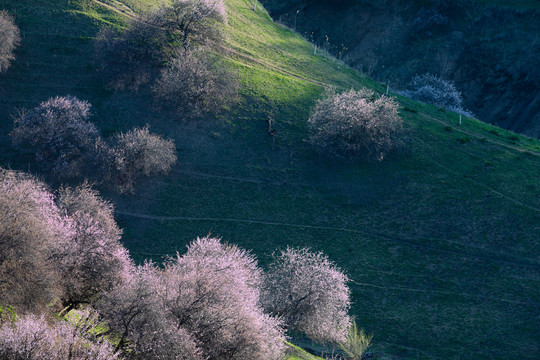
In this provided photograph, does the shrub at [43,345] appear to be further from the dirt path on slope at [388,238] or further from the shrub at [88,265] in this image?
the dirt path on slope at [388,238]

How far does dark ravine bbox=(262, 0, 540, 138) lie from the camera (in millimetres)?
93562

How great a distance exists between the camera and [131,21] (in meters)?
74.2

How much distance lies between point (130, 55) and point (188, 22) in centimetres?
1041

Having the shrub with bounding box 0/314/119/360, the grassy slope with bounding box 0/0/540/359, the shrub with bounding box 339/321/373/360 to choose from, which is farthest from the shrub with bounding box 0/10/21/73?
the shrub with bounding box 339/321/373/360

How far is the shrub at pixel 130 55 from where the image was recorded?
67.8 m

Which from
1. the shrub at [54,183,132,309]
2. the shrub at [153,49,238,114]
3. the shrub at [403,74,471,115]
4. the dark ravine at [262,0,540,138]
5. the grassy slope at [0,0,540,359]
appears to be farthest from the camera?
the dark ravine at [262,0,540,138]

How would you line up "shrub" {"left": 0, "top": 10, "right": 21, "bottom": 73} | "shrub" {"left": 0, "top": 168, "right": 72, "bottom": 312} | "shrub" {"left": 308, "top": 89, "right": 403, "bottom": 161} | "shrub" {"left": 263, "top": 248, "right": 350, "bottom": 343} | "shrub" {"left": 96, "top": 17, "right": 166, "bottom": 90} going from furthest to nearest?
"shrub" {"left": 96, "top": 17, "right": 166, "bottom": 90}
"shrub" {"left": 0, "top": 10, "right": 21, "bottom": 73}
"shrub" {"left": 308, "top": 89, "right": 403, "bottom": 161}
"shrub" {"left": 263, "top": 248, "right": 350, "bottom": 343}
"shrub" {"left": 0, "top": 168, "right": 72, "bottom": 312}

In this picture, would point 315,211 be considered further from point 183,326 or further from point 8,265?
point 8,265

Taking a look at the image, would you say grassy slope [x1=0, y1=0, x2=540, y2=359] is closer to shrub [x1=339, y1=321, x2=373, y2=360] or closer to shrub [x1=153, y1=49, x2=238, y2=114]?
shrub [x1=153, y1=49, x2=238, y2=114]

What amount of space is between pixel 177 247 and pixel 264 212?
10.6 metres

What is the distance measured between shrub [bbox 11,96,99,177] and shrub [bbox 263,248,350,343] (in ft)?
88.2

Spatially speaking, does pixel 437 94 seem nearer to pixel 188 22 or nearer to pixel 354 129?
pixel 354 129

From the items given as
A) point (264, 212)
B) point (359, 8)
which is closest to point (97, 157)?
point (264, 212)

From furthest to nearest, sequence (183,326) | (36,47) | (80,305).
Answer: (36,47), (80,305), (183,326)
